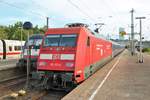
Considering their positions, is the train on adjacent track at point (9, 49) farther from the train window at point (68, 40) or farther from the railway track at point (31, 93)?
the train window at point (68, 40)

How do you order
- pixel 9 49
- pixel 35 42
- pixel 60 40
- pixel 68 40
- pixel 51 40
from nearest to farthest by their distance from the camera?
pixel 68 40, pixel 60 40, pixel 51 40, pixel 35 42, pixel 9 49

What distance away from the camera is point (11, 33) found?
301 feet

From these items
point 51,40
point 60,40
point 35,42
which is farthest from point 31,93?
point 35,42

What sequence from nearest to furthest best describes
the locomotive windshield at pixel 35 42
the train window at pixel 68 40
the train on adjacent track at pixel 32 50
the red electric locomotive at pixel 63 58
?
the red electric locomotive at pixel 63 58, the train window at pixel 68 40, the train on adjacent track at pixel 32 50, the locomotive windshield at pixel 35 42

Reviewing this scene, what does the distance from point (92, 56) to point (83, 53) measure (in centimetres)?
241

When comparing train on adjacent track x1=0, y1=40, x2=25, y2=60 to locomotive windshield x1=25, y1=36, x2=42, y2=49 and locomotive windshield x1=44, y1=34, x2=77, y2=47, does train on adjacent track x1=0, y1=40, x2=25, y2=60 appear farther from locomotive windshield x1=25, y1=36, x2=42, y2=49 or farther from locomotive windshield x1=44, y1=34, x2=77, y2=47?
locomotive windshield x1=44, y1=34, x2=77, y2=47

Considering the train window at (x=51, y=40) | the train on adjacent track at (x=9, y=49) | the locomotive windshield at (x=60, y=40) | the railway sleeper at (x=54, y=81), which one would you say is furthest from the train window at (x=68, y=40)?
the train on adjacent track at (x=9, y=49)

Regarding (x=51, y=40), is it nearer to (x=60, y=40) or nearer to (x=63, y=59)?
(x=60, y=40)

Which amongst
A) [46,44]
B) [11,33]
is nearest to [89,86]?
[46,44]

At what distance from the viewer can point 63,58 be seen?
12.6 meters

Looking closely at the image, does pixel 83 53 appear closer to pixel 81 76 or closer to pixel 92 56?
pixel 81 76

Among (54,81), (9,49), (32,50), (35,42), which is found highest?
(35,42)

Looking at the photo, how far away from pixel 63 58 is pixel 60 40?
105 centimetres

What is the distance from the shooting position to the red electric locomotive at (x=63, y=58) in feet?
40.5
